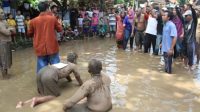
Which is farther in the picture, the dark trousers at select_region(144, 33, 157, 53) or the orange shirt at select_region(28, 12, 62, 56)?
the dark trousers at select_region(144, 33, 157, 53)

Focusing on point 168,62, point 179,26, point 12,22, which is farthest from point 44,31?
point 12,22

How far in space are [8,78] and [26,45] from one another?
6222 mm

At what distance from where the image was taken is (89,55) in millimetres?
13328

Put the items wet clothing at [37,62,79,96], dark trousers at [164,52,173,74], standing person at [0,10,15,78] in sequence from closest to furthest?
wet clothing at [37,62,79,96]
standing person at [0,10,15,78]
dark trousers at [164,52,173,74]

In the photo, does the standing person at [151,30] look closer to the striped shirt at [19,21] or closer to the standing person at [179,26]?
the standing person at [179,26]

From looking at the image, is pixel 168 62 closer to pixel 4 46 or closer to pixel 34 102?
pixel 34 102

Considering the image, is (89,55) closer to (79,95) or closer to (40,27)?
(40,27)

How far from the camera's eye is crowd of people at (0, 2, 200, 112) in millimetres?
6145

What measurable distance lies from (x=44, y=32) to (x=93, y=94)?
8.81 feet

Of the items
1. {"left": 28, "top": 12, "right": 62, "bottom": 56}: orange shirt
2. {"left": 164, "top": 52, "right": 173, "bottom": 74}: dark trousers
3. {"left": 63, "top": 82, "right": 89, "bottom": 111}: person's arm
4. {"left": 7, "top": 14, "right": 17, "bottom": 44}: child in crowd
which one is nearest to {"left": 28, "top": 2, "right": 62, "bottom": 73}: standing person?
{"left": 28, "top": 12, "right": 62, "bottom": 56}: orange shirt

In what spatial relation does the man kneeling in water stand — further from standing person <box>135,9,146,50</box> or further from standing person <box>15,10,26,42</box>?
standing person <box>15,10,26,42</box>

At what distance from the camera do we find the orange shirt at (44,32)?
824 centimetres

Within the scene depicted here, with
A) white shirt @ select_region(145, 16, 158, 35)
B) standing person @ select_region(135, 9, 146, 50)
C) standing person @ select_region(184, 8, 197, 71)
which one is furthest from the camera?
standing person @ select_region(135, 9, 146, 50)

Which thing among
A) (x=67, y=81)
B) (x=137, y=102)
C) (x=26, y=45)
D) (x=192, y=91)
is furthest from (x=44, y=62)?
(x=26, y=45)
